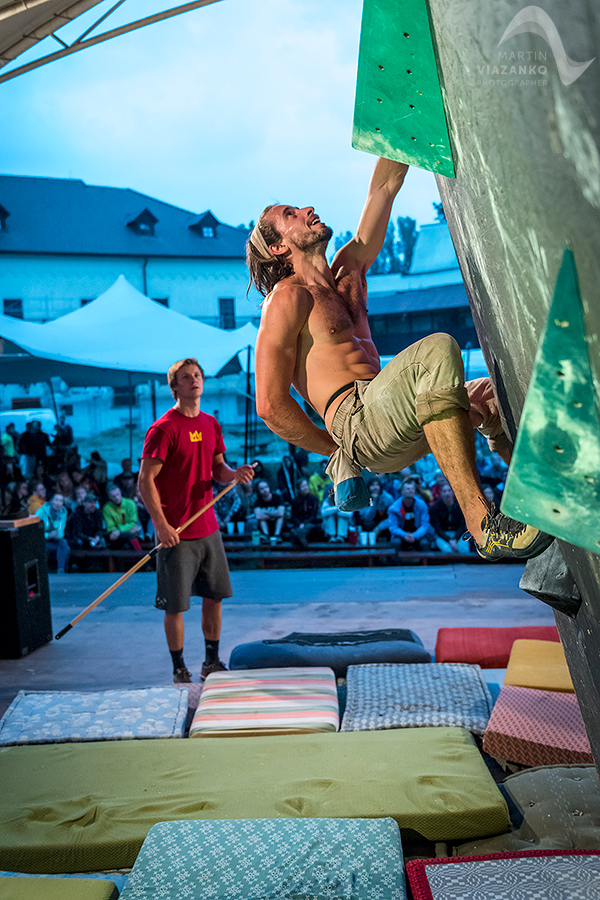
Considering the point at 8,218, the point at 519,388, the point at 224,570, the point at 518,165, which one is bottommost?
the point at 224,570

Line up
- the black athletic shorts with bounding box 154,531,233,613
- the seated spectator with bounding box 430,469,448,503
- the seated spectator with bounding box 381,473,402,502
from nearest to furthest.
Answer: the black athletic shorts with bounding box 154,531,233,613 → the seated spectator with bounding box 430,469,448,503 → the seated spectator with bounding box 381,473,402,502

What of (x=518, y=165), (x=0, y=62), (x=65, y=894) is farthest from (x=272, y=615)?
(x=518, y=165)

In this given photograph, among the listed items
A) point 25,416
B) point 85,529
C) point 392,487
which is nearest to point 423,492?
point 392,487

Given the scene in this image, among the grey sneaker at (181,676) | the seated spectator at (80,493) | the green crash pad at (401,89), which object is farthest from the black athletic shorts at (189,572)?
the seated spectator at (80,493)

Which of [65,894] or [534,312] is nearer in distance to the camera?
[534,312]

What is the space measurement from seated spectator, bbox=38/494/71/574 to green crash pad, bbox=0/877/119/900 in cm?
691

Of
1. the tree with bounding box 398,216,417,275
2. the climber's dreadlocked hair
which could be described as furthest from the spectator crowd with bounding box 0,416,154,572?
the climber's dreadlocked hair

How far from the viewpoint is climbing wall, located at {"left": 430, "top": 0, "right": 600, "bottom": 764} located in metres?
0.77

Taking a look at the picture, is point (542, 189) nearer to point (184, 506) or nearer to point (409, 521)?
point (184, 506)

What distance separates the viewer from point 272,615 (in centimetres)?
656

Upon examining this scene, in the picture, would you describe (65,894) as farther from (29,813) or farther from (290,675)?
(290,675)

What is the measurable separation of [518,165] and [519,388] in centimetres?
46

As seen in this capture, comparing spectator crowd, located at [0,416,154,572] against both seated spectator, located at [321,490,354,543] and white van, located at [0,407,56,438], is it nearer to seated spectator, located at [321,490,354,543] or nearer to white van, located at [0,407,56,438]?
white van, located at [0,407,56,438]

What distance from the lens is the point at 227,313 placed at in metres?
14.9
